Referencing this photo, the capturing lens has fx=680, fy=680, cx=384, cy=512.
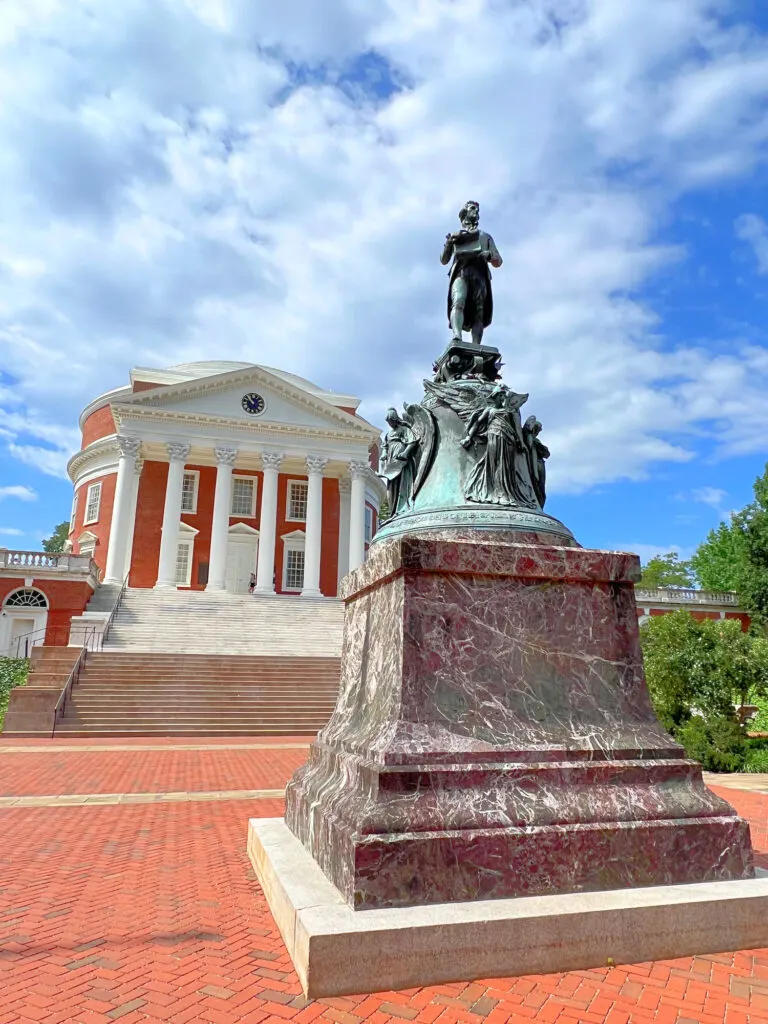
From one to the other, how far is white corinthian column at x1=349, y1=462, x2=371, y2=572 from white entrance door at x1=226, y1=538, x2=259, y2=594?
5.80 m

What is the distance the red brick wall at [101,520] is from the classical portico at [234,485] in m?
0.16

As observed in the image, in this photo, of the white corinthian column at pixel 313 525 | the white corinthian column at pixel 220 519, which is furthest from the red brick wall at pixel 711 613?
the white corinthian column at pixel 220 519

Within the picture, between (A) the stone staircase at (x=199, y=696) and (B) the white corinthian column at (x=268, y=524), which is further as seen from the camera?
(B) the white corinthian column at (x=268, y=524)

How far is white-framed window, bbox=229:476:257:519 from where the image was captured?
39.4 metres

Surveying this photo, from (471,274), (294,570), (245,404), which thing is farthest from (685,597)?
(471,274)

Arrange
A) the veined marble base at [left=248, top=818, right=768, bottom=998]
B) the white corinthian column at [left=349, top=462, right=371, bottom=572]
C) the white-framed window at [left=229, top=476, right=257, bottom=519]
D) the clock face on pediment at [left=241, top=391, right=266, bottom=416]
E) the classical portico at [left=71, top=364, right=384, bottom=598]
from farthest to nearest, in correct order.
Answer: the white-framed window at [left=229, top=476, right=257, bottom=519]
the white corinthian column at [left=349, top=462, right=371, bottom=572]
the clock face on pediment at [left=241, top=391, right=266, bottom=416]
the classical portico at [left=71, top=364, right=384, bottom=598]
the veined marble base at [left=248, top=818, right=768, bottom=998]

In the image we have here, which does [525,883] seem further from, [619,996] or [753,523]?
[753,523]

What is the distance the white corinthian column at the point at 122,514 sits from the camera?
32.8 metres

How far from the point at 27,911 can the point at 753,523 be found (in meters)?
43.9

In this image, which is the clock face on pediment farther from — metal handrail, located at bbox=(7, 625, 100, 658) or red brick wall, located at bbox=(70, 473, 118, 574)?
metal handrail, located at bbox=(7, 625, 100, 658)

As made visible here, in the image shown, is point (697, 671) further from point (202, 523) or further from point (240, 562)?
point (202, 523)

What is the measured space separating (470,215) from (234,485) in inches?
1371

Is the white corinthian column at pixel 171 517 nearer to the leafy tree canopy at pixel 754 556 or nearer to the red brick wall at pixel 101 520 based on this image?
the red brick wall at pixel 101 520

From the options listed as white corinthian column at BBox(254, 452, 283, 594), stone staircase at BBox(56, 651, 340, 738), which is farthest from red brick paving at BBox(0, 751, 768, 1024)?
white corinthian column at BBox(254, 452, 283, 594)
